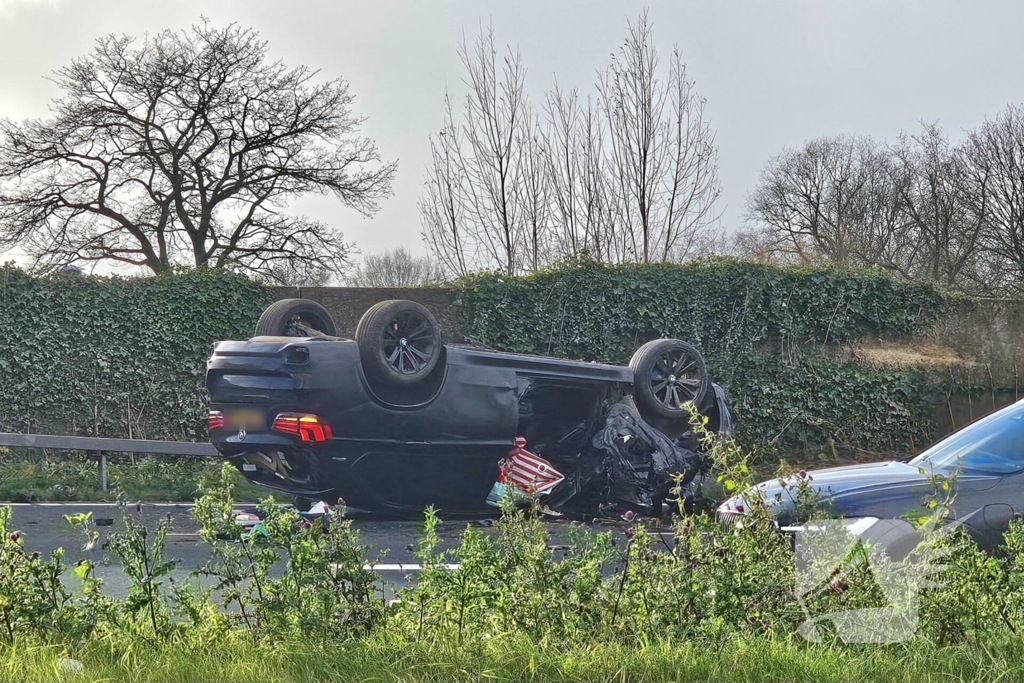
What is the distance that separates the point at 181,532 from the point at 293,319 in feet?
8.26

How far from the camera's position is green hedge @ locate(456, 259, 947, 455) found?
9.02m

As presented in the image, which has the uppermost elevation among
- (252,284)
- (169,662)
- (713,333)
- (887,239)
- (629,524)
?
(887,239)

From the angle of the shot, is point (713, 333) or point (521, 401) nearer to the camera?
point (521, 401)

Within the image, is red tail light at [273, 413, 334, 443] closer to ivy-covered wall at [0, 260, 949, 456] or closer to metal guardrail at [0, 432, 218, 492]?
ivy-covered wall at [0, 260, 949, 456]

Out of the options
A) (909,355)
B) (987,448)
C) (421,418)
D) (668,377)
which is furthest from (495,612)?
(909,355)

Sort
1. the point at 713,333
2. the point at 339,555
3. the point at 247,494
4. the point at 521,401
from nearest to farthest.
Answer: the point at 339,555, the point at 247,494, the point at 521,401, the point at 713,333

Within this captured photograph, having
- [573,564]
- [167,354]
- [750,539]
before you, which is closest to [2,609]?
[573,564]

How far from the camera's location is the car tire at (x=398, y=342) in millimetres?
8086

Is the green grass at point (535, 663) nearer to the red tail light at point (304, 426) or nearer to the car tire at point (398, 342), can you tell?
the red tail light at point (304, 426)

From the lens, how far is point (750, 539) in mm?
4367

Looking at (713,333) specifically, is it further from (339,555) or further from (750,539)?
(339,555)

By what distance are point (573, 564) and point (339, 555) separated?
3.41 feet

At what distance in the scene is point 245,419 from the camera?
8266 millimetres

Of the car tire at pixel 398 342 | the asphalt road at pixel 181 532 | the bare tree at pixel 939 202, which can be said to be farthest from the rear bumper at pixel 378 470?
the bare tree at pixel 939 202
